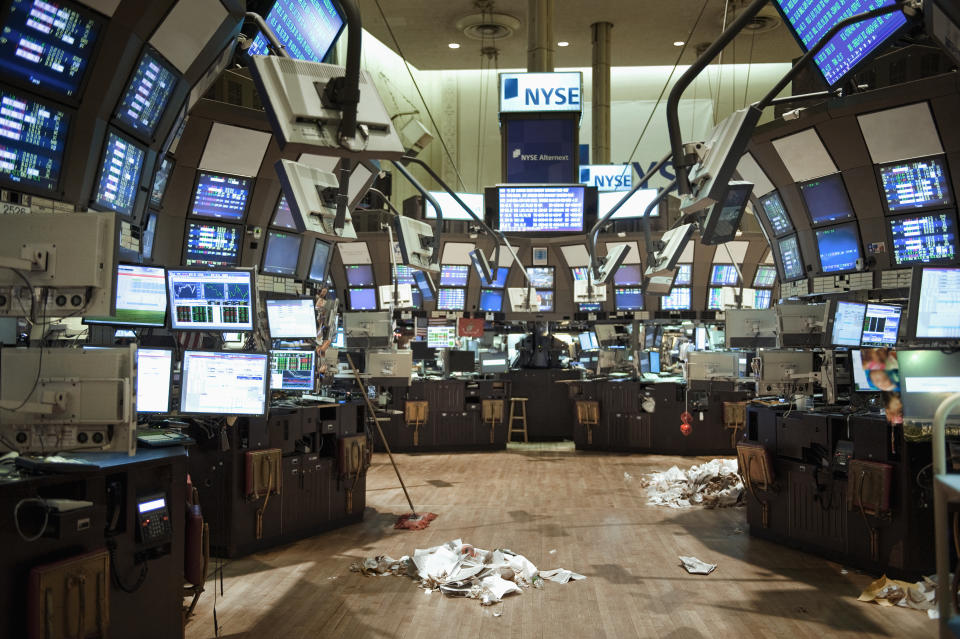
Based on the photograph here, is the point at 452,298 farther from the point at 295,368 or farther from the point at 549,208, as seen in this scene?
the point at 295,368

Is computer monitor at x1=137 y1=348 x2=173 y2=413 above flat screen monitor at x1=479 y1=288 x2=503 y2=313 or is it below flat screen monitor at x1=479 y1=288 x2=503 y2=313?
below

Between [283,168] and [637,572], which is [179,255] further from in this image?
[637,572]

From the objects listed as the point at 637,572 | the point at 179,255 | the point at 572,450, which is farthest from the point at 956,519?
the point at 572,450

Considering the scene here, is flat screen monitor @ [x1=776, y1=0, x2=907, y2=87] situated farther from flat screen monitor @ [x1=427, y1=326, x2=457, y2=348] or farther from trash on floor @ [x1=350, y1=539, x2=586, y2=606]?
flat screen monitor @ [x1=427, y1=326, x2=457, y2=348]

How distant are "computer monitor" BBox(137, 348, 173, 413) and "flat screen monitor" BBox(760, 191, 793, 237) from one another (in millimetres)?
5820

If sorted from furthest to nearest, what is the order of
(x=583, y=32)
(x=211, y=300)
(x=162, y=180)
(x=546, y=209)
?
(x=583, y=32) < (x=546, y=209) < (x=162, y=180) < (x=211, y=300)

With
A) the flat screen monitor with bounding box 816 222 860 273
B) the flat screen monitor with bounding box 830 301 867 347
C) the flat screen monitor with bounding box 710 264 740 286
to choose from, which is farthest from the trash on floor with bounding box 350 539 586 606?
the flat screen monitor with bounding box 710 264 740 286

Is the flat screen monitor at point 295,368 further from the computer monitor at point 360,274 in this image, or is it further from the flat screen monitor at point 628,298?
the flat screen monitor at point 628,298

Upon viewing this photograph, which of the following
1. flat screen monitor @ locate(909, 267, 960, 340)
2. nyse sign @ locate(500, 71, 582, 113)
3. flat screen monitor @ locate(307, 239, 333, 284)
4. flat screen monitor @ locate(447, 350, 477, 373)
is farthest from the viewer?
flat screen monitor @ locate(447, 350, 477, 373)

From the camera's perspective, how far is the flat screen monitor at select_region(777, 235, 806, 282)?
7.55 m

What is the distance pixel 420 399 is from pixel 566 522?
14.4 ft

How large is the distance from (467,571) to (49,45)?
3.65 metres

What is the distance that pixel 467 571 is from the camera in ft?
15.2

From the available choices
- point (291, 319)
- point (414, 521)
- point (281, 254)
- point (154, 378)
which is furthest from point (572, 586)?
point (281, 254)
